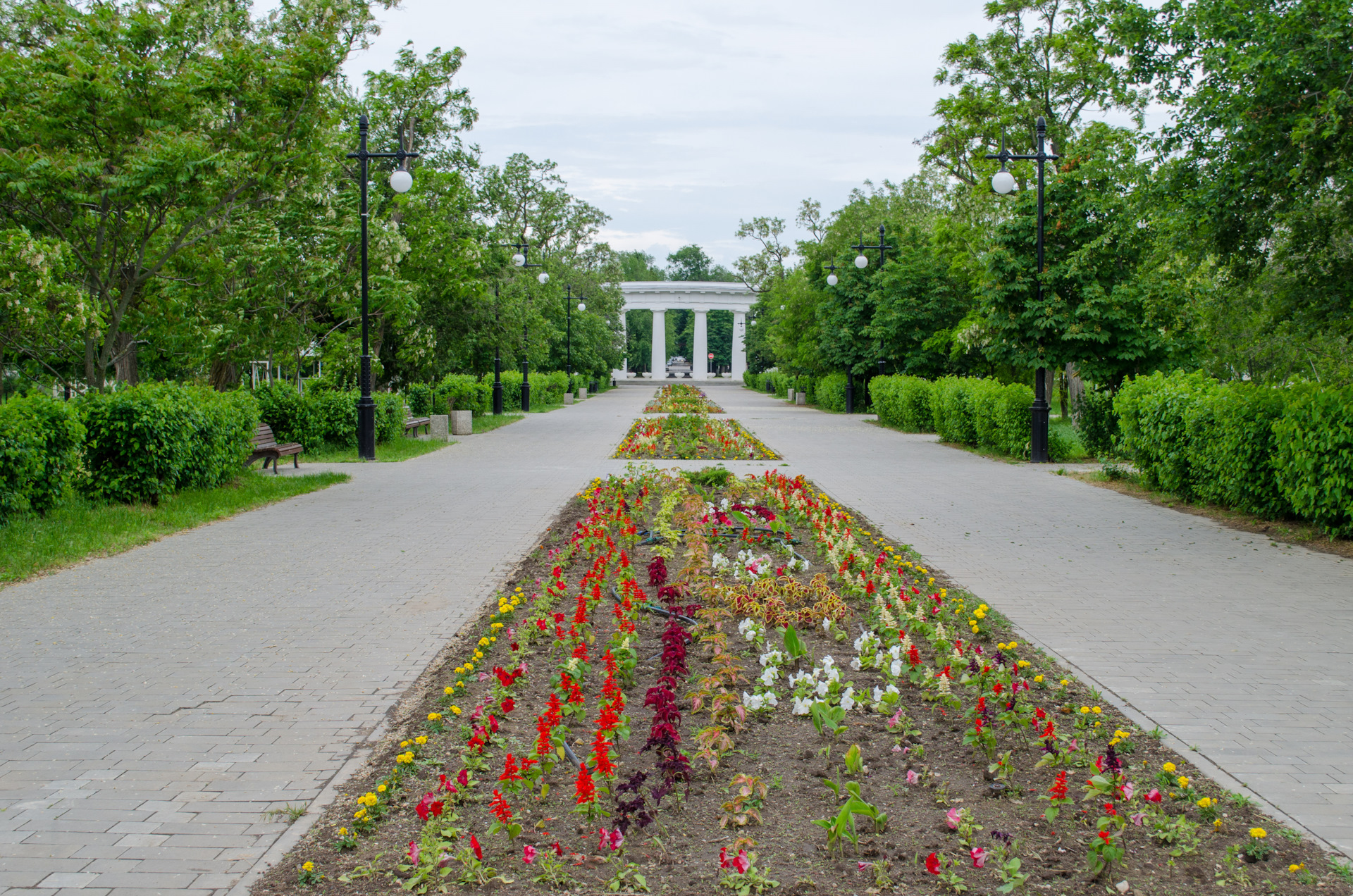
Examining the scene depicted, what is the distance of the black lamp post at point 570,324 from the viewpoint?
49.4 m

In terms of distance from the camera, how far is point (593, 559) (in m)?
8.22

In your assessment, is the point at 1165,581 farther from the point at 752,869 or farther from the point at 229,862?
the point at 229,862

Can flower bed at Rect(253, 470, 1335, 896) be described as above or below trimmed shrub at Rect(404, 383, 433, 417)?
below

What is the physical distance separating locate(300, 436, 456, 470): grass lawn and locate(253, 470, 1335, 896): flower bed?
11496mm

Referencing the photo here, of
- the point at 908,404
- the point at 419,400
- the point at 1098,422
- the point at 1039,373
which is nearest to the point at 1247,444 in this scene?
the point at 1098,422

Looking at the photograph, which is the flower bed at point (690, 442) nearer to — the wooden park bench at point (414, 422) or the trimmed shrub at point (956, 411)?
the trimmed shrub at point (956, 411)

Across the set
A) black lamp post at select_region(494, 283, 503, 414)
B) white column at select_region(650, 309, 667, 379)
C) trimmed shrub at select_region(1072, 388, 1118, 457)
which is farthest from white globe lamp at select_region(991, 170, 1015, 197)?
white column at select_region(650, 309, 667, 379)

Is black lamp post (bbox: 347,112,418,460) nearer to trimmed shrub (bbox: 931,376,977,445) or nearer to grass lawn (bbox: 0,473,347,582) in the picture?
grass lawn (bbox: 0,473,347,582)

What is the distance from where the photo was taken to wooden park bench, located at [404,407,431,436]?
20992 millimetres

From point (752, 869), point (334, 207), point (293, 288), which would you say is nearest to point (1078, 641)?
point (752, 869)

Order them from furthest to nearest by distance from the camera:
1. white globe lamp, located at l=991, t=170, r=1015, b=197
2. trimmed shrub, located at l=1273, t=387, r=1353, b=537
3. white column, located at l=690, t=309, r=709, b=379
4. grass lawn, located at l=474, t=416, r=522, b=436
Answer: white column, located at l=690, t=309, r=709, b=379 < grass lawn, located at l=474, t=416, r=522, b=436 < white globe lamp, located at l=991, t=170, r=1015, b=197 < trimmed shrub, located at l=1273, t=387, r=1353, b=537

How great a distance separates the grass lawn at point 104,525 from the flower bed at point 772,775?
4.31 m

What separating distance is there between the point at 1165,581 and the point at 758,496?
486 centimetres

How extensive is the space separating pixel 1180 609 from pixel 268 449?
12.1m
